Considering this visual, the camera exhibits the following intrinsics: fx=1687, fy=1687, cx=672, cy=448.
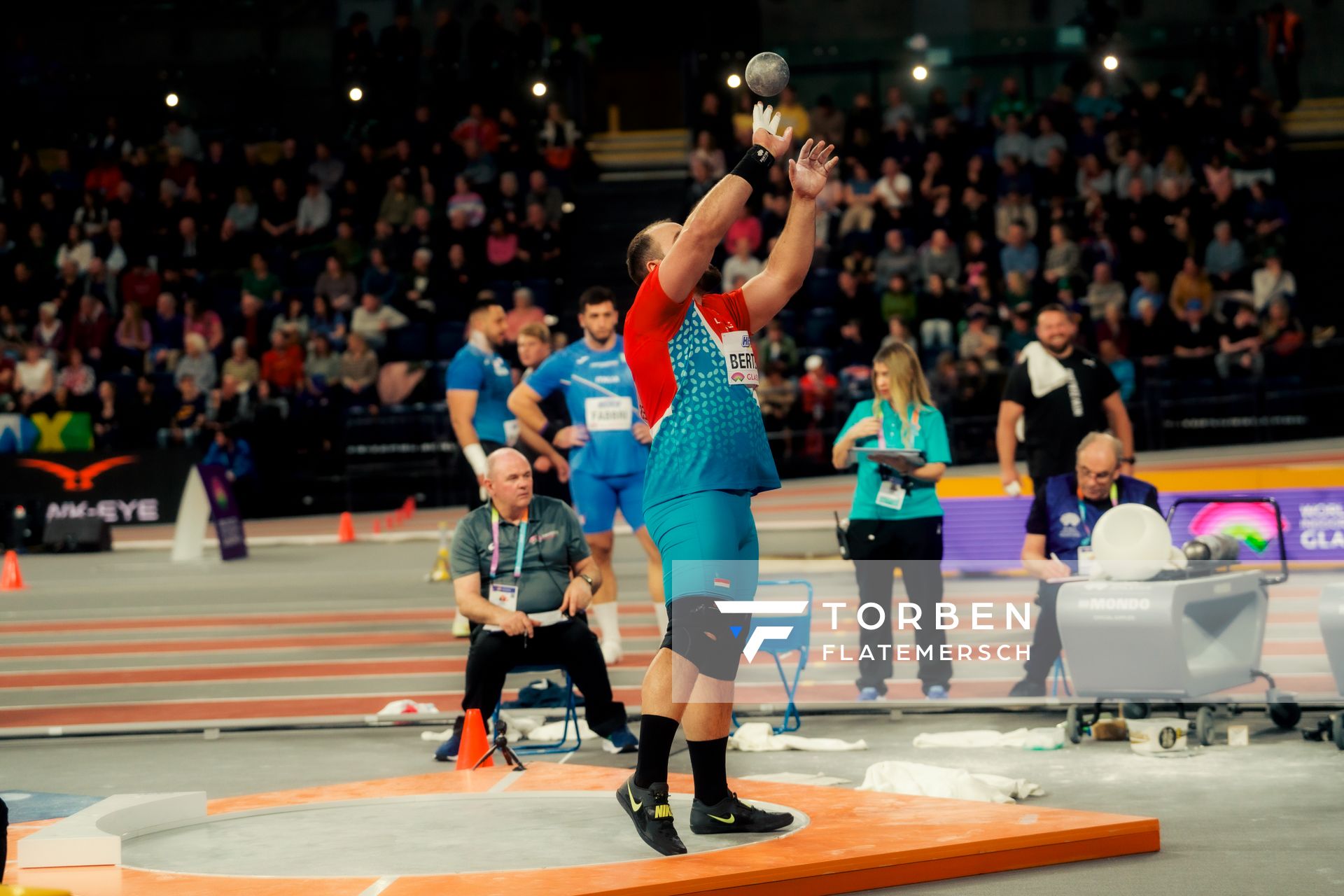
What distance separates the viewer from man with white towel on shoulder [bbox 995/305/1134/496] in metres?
8.70

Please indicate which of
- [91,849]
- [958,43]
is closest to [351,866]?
[91,849]

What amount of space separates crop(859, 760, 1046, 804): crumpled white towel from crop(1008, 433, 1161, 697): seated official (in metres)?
1.43

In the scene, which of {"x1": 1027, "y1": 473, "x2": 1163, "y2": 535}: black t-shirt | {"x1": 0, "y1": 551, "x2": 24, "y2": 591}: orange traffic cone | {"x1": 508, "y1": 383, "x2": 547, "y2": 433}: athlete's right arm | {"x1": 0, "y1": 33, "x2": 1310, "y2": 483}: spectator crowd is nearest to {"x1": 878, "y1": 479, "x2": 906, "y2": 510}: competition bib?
{"x1": 1027, "y1": 473, "x2": 1163, "y2": 535}: black t-shirt

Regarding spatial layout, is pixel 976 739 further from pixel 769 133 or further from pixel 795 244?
pixel 769 133

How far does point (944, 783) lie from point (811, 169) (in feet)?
7.43

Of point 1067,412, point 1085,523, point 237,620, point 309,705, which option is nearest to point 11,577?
point 237,620

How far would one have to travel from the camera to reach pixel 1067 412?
28.6 feet

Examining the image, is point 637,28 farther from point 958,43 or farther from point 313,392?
point 313,392

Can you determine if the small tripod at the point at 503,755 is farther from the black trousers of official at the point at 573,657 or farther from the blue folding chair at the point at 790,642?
the blue folding chair at the point at 790,642

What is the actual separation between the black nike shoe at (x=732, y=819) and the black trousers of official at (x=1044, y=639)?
2669 millimetres

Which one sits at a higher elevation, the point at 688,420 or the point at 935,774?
the point at 688,420

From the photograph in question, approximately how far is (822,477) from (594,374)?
9577 mm

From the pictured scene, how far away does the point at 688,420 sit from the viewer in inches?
192

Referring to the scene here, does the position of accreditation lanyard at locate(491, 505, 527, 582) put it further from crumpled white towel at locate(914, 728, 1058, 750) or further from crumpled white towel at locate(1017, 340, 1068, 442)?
crumpled white towel at locate(1017, 340, 1068, 442)
